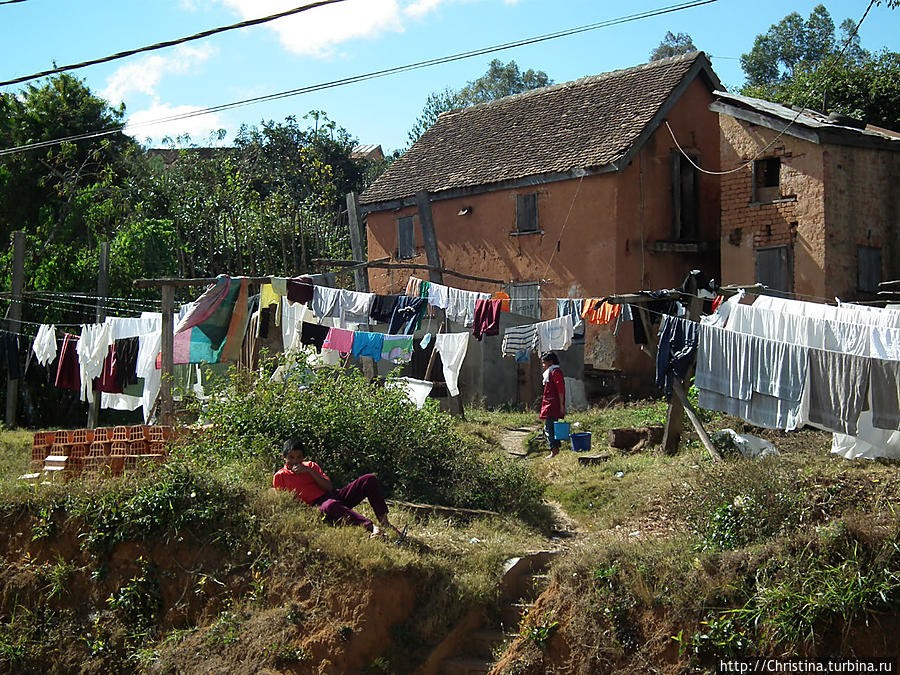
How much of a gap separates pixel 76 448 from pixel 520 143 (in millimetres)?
14030

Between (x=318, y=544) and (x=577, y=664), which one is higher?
(x=318, y=544)

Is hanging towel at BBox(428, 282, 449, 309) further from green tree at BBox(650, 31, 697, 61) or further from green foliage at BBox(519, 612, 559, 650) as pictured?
green tree at BBox(650, 31, 697, 61)

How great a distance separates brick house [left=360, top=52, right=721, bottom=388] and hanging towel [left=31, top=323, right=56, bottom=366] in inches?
339

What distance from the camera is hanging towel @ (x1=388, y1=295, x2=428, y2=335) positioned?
44.3ft

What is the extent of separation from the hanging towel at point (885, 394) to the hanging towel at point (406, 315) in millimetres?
6383

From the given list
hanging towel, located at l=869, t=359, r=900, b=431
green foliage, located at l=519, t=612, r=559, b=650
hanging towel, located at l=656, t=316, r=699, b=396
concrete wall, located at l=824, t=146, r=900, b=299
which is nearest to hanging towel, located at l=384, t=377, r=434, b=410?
hanging towel, located at l=656, t=316, r=699, b=396

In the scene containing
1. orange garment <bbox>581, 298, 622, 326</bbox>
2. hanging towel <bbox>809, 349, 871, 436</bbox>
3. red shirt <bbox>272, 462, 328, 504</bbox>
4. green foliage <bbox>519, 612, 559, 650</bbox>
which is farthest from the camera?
orange garment <bbox>581, 298, 622, 326</bbox>

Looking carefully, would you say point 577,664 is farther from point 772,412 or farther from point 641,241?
point 641,241

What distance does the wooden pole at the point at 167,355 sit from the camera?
12.1 m

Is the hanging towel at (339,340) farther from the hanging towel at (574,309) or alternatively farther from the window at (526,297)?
the window at (526,297)

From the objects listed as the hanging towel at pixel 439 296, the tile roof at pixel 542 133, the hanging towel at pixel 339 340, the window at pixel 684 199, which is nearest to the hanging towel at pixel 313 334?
the hanging towel at pixel 339 340

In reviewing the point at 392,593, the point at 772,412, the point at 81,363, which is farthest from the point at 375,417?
the point at 81,363

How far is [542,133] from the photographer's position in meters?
21.7

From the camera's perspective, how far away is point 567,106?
22281 millimetres
